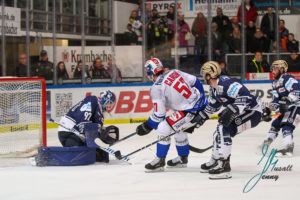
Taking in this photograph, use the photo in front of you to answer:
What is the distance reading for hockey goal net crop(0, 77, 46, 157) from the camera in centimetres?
680

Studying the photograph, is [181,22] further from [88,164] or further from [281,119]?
[88,164]

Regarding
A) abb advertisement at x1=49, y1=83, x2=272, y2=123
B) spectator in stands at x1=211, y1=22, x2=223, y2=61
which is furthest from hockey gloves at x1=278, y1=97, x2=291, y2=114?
spectator in stands at x1=211, y1=22, x2=223, y2=61

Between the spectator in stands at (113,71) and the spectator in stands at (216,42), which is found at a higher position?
the spectator in stands at (216,42)

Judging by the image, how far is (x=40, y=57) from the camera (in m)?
10.8

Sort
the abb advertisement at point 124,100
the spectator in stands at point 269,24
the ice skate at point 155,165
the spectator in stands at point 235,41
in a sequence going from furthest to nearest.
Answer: the spectator in stands at point 269,24 < the spectator in stands at point 235,41 < the abb advertisement at point 124,100 < the ice skate at point 155,165

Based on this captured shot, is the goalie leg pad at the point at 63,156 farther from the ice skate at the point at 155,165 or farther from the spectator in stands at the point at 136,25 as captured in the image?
the spectator in stands at the point at 136,25

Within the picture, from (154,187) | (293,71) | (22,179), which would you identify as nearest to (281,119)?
(154,187)

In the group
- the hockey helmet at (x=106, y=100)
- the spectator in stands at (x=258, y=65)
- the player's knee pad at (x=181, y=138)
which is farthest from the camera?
the spectator in stands at (x=258, y=65)

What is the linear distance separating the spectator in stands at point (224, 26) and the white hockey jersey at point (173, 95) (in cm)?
623

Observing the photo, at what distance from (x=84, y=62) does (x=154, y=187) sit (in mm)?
6664

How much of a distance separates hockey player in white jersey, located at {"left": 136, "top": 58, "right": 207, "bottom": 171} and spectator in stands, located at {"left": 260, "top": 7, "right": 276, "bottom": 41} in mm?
6654

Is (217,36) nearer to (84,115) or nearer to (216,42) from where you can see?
(216,42)

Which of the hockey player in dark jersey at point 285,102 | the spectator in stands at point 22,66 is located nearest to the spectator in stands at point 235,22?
the spectator in stands at point 22,66

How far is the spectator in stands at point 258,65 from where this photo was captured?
461 inches
